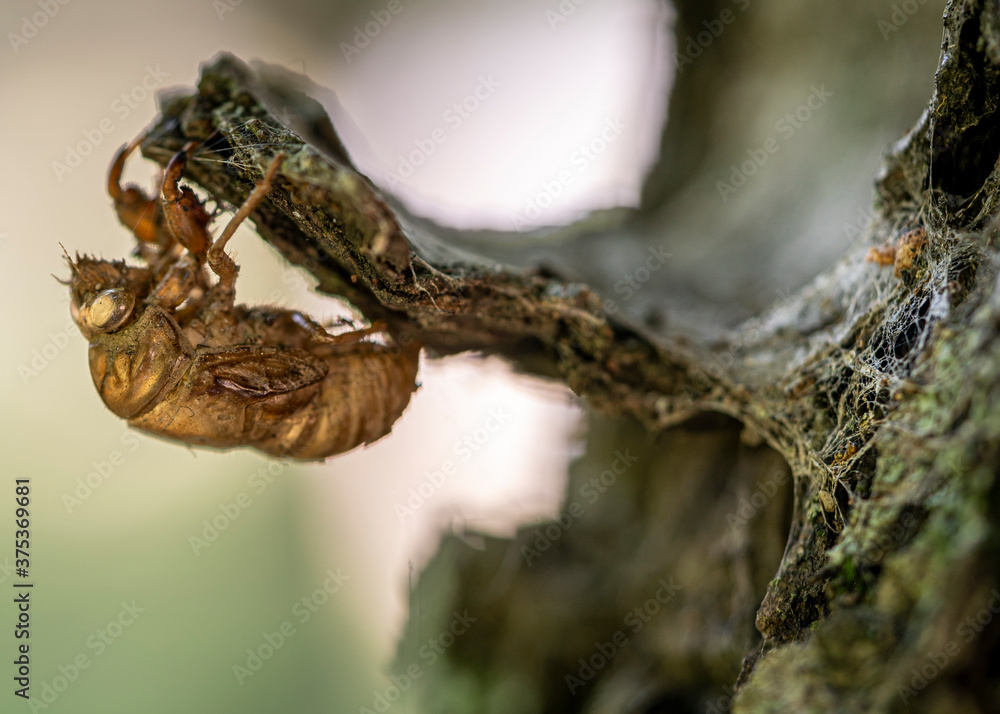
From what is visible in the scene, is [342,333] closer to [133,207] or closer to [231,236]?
[231,236]

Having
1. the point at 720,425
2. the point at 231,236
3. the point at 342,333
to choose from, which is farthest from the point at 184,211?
the point at 720,425

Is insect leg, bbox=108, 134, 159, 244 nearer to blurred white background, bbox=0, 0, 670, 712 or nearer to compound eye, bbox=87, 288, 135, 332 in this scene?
compound eye, bbox=87, 288, 135, 332

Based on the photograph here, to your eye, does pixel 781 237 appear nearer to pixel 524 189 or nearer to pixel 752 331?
pixel 752 331

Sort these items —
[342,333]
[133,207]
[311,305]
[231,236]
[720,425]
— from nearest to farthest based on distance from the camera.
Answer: [231,236] < [342,333] < [133,207] < [720,425] < [311,305]

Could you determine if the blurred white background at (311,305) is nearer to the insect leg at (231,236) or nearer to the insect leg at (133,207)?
the insect leg at (133,207)

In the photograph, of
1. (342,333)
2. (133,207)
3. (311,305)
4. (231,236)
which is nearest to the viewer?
(231,236)

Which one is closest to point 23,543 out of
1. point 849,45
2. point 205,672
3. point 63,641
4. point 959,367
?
point 63,641
